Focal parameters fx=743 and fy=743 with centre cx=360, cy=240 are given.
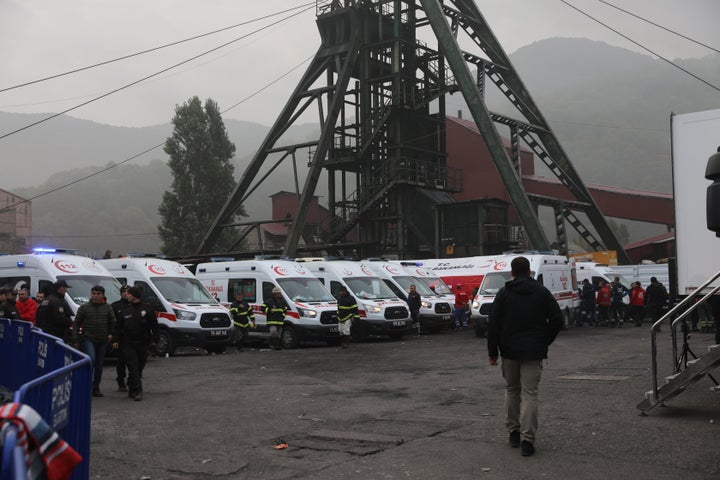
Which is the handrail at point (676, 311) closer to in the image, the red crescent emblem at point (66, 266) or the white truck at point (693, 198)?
the white truck at point (693, 198)

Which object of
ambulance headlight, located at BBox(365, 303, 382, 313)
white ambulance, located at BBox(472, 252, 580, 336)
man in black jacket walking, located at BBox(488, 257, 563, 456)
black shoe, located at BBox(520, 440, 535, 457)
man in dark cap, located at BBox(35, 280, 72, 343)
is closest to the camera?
black shoe, located at BBox(520, 440, 535, 457)

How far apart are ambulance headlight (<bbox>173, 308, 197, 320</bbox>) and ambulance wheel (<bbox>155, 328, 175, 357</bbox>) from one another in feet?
1.51

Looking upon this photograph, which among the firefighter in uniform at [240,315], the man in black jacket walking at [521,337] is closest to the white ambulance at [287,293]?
the firefighter in uniform at [240,315]

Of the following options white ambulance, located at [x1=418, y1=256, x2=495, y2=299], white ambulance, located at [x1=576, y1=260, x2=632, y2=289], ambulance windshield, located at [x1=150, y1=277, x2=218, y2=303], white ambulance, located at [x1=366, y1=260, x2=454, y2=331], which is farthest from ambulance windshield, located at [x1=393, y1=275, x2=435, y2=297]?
white ambulance, located at [x1=576, y1=260, x2=632, y2=289]

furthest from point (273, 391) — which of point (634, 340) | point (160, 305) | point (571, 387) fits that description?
point (634, 340)

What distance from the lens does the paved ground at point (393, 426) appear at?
663 centimetres

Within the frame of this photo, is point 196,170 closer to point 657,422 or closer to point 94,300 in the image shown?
point 94,300

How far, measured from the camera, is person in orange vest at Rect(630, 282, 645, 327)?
2762 cm

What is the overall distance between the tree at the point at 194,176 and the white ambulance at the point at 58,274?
128 ft

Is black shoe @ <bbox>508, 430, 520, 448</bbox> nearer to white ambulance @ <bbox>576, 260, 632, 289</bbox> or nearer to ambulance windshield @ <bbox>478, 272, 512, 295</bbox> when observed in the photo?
ambulance windshield @ <bbox>478, 272, 512, 295</bbox>

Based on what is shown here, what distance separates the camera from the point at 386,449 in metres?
7.39

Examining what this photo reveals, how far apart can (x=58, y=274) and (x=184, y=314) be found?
308 cm

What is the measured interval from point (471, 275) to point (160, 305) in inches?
551

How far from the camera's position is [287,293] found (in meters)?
20.5
